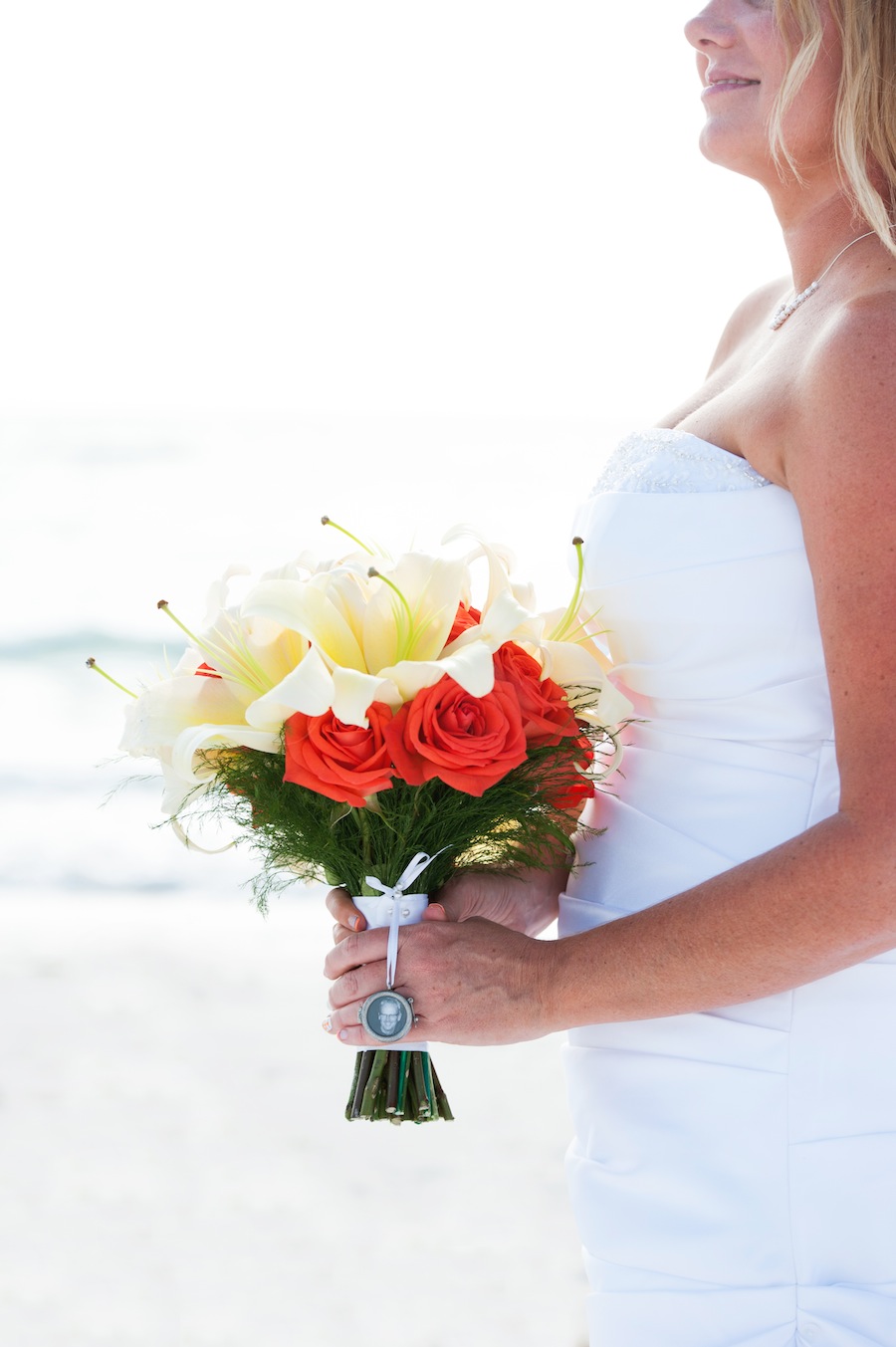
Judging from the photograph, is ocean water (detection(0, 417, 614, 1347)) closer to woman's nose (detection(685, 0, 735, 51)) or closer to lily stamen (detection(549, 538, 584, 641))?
lily stamen (detection(549, 538, 584, 641))

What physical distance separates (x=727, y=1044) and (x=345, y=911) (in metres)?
0.54

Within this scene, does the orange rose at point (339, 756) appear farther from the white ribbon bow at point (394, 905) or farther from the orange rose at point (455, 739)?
the white ribbon bow at point (394, 905)

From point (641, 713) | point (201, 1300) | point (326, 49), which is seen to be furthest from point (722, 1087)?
point (326, 49)

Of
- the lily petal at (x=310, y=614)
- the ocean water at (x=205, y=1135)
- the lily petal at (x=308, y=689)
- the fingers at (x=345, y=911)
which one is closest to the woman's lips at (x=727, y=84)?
the ocean water at (x=205, y=1135)

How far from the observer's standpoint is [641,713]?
184cm

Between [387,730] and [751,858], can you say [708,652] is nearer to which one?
[751,858]

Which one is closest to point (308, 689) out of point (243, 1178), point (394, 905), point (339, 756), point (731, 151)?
point (339, 756)

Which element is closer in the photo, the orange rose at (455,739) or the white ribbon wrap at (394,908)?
the orange rose at (455,739)

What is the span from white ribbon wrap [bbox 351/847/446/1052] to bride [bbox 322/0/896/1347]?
0.02m

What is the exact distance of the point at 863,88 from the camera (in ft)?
5.32

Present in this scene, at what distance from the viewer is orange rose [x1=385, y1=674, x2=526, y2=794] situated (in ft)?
4.89

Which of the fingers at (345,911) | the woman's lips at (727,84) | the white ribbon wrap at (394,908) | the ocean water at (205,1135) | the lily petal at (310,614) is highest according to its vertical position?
the woman's lips at (727,84)

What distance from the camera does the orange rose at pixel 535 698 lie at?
160cm

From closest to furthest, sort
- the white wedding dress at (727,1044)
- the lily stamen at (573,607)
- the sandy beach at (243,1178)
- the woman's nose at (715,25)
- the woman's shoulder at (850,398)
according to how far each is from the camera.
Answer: the woman's shoulder at (850,398)
the white wedding dress at (727,1044)
the lily stamen at (573,607)
the woman's nose at (715,25)
the sandy beach at (243,1178)
